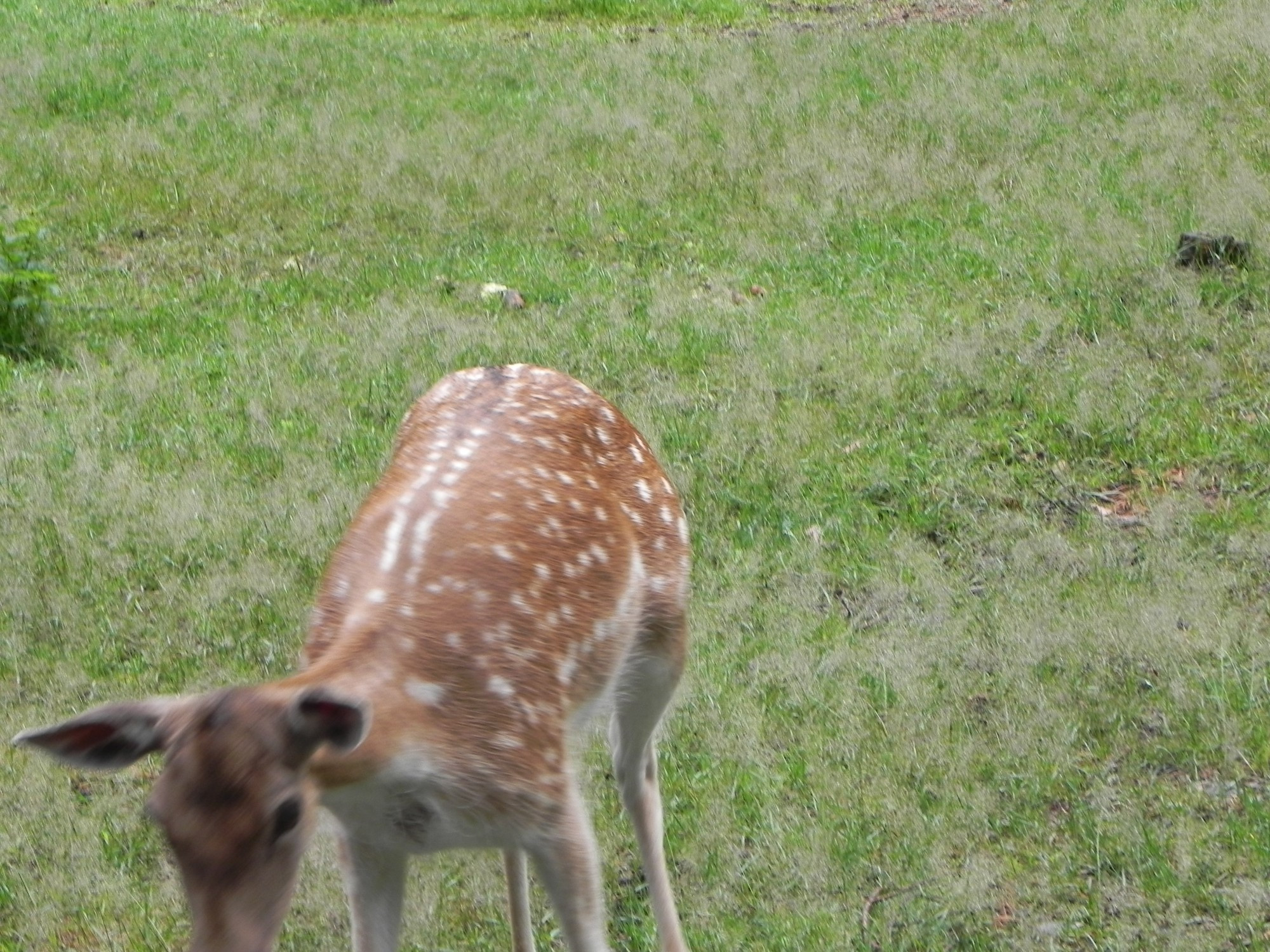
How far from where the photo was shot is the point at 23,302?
30.5ft

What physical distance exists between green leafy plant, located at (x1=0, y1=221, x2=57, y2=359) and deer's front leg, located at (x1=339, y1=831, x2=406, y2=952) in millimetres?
6403

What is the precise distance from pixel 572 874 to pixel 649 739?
96 centimetres

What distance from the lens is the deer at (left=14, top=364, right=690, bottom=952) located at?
296 centimetres

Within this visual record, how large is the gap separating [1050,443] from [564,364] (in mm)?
2752

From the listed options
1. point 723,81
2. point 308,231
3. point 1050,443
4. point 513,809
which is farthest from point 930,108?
point 513,809

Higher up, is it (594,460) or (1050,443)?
(594,460)

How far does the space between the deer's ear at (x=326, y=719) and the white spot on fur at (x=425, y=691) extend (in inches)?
21.5

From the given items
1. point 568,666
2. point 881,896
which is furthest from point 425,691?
point 881,896

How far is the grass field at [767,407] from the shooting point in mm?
5027

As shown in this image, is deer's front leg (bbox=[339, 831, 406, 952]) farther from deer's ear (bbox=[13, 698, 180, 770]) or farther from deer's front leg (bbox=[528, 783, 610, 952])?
deer's ear (bbox=[13, 698, 180, 770])

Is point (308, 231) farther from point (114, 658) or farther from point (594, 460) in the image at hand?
point (594, 460)

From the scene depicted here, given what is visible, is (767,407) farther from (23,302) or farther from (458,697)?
(458,697)

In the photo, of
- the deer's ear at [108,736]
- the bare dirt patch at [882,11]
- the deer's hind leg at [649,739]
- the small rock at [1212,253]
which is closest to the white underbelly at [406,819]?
the deer's ear at [108,736]

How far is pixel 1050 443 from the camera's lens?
7.68m
